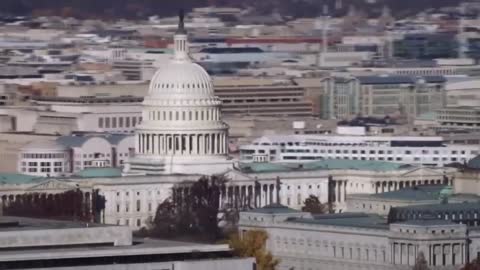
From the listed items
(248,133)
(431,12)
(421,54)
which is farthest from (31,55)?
(248,133)

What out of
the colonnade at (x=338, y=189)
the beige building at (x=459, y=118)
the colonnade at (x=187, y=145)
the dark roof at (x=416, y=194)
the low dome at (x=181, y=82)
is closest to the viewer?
the dark roof at (x=416, y=194)

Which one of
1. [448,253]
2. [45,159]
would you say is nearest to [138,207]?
[45,159]

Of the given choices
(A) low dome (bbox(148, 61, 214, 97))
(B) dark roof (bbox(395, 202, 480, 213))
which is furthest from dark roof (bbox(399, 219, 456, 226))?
(A) low dome (bbox(148, 61, 214, 97))

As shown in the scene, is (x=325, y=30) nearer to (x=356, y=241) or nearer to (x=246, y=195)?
(x=246, y=195)

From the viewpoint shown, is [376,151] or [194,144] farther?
[376,151]

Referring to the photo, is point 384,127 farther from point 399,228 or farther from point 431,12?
point 431,12

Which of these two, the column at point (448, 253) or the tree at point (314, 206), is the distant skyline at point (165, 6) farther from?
the column at point (448, 253)

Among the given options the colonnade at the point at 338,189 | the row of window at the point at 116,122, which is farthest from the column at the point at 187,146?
the row of window at the point at 116,122
